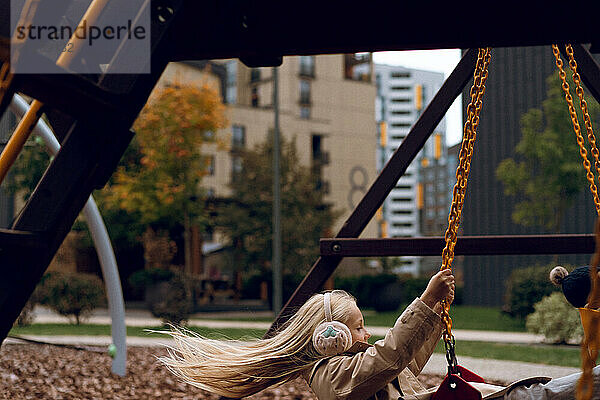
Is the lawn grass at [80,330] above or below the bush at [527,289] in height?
below

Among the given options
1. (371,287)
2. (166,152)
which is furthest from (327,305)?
(371,287)

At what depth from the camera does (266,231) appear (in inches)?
918

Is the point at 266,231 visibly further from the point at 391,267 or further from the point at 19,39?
the point at 19,39

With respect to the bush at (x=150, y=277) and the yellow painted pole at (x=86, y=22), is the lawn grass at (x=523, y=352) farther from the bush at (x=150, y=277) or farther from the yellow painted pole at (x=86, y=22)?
the bush at (x=150, y=277)

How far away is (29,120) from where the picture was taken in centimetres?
186

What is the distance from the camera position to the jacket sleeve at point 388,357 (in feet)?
7.91

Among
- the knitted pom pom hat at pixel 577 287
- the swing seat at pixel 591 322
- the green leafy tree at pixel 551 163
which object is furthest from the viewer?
the green leafy tree at pixel 551 163

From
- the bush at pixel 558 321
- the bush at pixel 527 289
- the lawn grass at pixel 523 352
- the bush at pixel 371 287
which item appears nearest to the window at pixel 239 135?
the bush at pixel 371 287

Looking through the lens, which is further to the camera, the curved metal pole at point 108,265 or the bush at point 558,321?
the bush at point 558,321

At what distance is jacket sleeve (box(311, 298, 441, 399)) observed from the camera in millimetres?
2412

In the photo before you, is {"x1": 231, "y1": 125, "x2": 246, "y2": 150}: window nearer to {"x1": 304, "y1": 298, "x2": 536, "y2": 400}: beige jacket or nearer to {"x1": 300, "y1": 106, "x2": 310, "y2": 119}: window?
{"x1": 300, "y1": 106, "x2": 310, "y2": 119}: window

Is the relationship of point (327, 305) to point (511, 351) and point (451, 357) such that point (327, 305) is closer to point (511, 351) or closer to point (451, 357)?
point (451, 357)

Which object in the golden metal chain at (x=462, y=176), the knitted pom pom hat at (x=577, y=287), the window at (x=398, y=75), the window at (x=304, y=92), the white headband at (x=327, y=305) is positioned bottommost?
the white headband at (x=327, y=305)

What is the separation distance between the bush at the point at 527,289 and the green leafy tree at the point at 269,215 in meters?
7.75
